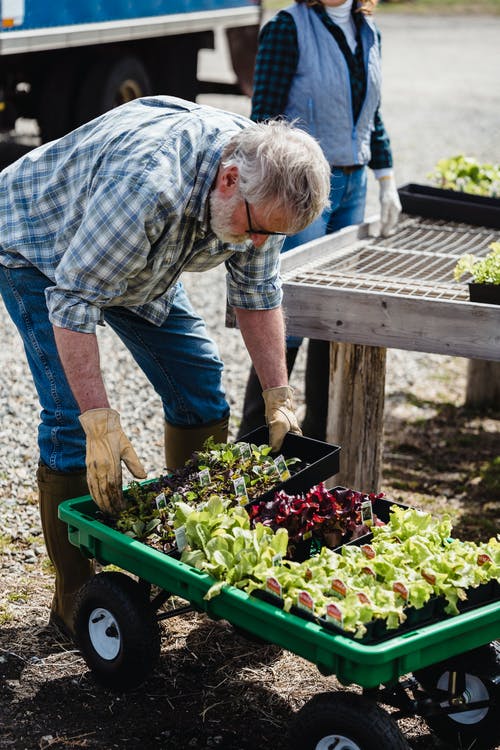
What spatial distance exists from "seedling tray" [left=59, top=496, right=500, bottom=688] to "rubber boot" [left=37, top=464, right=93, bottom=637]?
1.44 ft

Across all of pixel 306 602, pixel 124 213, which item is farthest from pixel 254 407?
pixel 306 602

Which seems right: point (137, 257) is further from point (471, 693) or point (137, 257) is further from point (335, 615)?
point (471, 693)

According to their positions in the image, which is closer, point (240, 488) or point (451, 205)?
point (240, 488)

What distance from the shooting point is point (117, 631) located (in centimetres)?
282

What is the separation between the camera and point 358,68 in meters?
4.07

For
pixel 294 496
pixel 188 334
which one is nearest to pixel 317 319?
pixel 188 334

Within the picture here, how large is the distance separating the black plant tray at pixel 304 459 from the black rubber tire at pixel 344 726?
0.62m

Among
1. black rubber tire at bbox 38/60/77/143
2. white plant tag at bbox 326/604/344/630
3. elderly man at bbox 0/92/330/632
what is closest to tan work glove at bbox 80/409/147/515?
elderly man at bbox 0/92/330/632

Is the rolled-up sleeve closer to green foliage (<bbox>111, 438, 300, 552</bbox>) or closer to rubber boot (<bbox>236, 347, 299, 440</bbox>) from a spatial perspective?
green foliage (<bbox>111, 438, 300, 552</bbox>)

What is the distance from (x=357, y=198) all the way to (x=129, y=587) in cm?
212

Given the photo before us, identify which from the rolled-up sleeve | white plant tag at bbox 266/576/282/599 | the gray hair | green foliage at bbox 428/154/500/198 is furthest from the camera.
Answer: green foliage at bbox 428/154/500/198

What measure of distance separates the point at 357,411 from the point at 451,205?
1.34 m

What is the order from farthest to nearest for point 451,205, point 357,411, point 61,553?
point 451,205
point 357,411
point 61,553

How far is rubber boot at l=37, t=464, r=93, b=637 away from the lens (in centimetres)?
314
